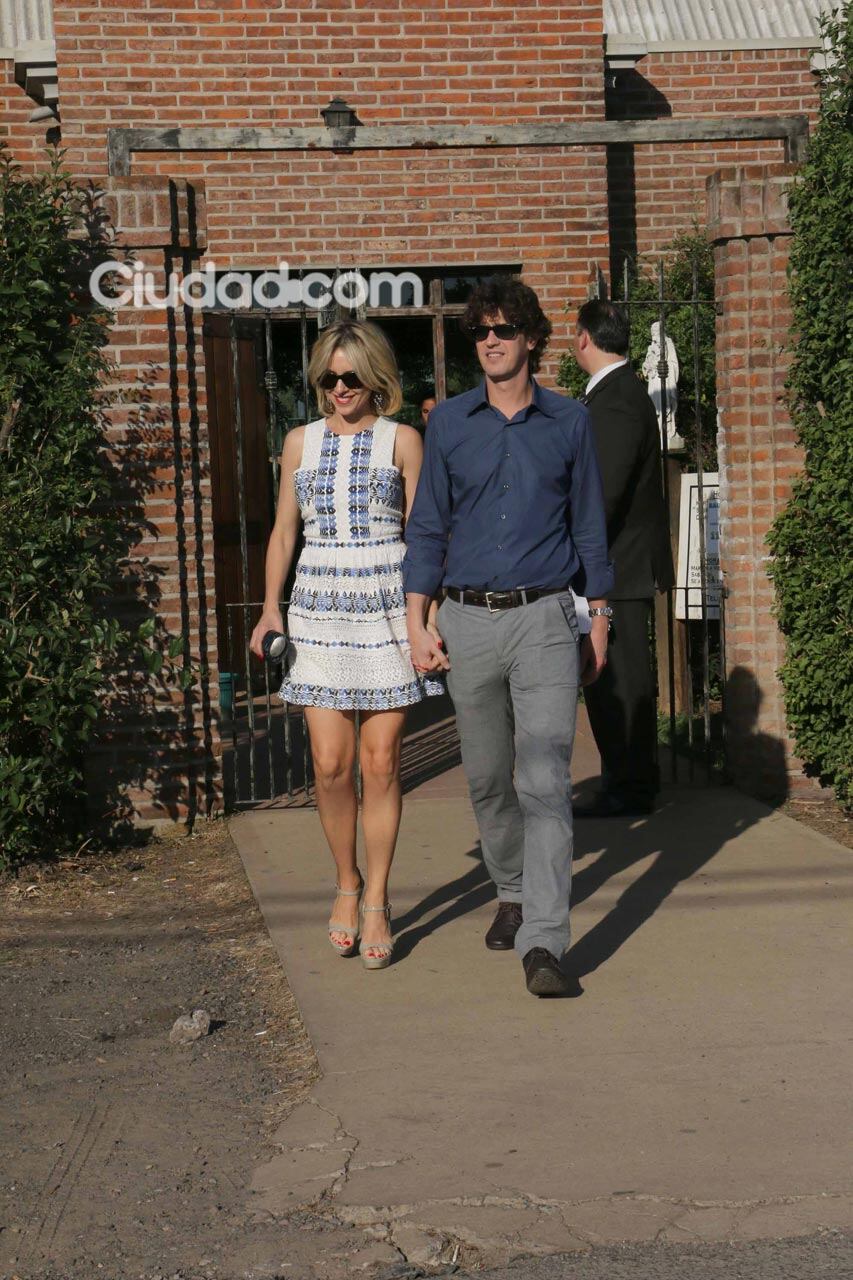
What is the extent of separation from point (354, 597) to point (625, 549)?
7.05ft

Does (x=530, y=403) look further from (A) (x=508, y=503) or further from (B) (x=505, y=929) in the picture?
(B) (x=505, y=929)

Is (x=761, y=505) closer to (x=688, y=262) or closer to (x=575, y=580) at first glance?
(x=575, y=580)

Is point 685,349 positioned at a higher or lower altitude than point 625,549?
higher

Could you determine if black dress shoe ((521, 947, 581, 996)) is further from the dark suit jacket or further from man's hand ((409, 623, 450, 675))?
the dark suit jacket

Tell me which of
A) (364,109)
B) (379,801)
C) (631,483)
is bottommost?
(379,801)

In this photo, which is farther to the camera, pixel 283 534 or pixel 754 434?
pixel 754 434

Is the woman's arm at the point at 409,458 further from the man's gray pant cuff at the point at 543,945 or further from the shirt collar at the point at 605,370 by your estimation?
the shirt collar at the point at 605,370

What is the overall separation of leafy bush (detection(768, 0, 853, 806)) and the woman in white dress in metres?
2.30

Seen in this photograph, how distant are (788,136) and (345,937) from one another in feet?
14.4

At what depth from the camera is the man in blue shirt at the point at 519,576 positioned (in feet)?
15.8

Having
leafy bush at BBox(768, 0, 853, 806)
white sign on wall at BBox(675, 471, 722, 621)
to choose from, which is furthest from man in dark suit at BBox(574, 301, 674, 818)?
white sign on wall at BBox(675, 471, 722, 621)

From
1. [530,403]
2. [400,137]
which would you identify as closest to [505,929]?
[530,403]

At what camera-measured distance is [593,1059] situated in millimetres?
4324

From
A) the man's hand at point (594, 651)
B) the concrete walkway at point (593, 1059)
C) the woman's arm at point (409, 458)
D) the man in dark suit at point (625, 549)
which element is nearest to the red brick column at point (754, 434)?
the man in dark suit at point (625, 549)
